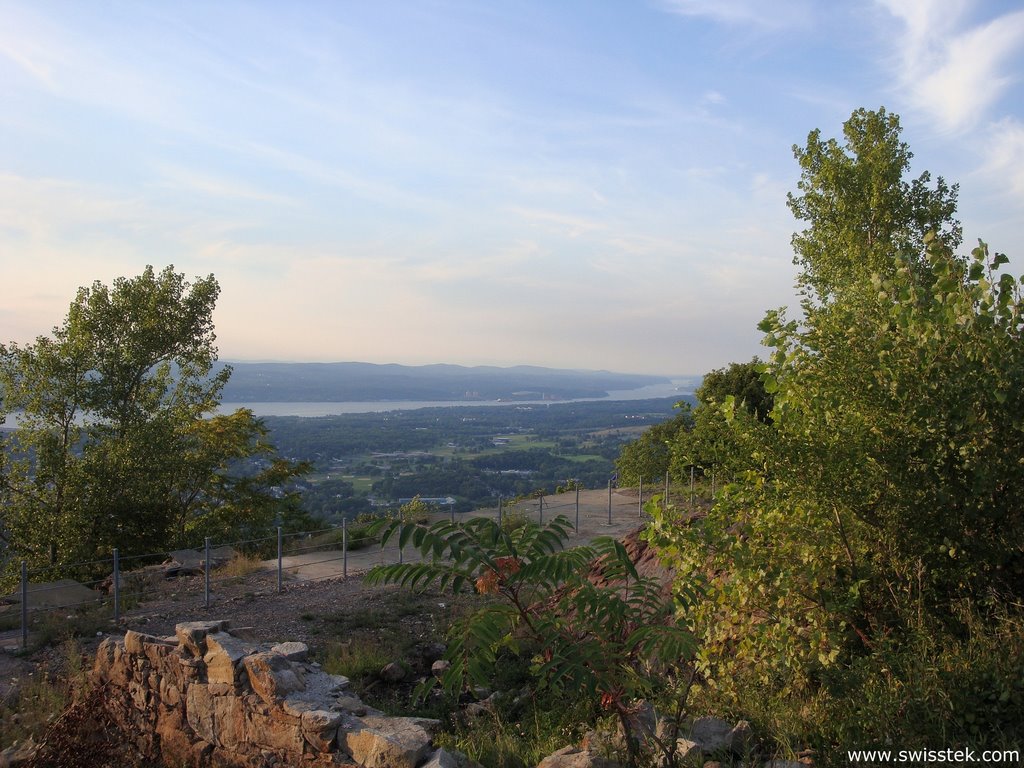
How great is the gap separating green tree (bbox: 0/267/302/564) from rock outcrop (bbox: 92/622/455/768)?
13.3 metres

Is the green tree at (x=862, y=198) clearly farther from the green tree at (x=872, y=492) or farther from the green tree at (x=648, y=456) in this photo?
the green tree at (x=872, y=492)

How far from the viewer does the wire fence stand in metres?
12.6

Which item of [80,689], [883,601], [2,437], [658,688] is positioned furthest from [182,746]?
[2,437]

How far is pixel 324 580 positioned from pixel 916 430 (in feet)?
43.8

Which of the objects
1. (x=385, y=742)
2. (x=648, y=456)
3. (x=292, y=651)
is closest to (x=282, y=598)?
(x=292, y=651)

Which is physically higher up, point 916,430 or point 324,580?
point 916,430

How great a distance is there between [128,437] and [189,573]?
687 centimetres

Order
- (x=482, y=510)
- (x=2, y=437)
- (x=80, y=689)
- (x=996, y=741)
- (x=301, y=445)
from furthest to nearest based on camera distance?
(x=301, y=445) < (x=482, y=510) < (x=2, y=437) < (x=80, y=689) < (x=996, y=741)

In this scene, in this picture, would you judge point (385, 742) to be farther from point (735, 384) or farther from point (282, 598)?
point (735, 384)

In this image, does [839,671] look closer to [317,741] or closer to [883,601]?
[883,601]

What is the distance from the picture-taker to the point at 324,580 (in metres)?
16.3

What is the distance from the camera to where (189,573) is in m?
→ 16.8

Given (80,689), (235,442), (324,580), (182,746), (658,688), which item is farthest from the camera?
(235,442)

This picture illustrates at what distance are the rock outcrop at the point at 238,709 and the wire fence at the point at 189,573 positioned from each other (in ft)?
13.2
